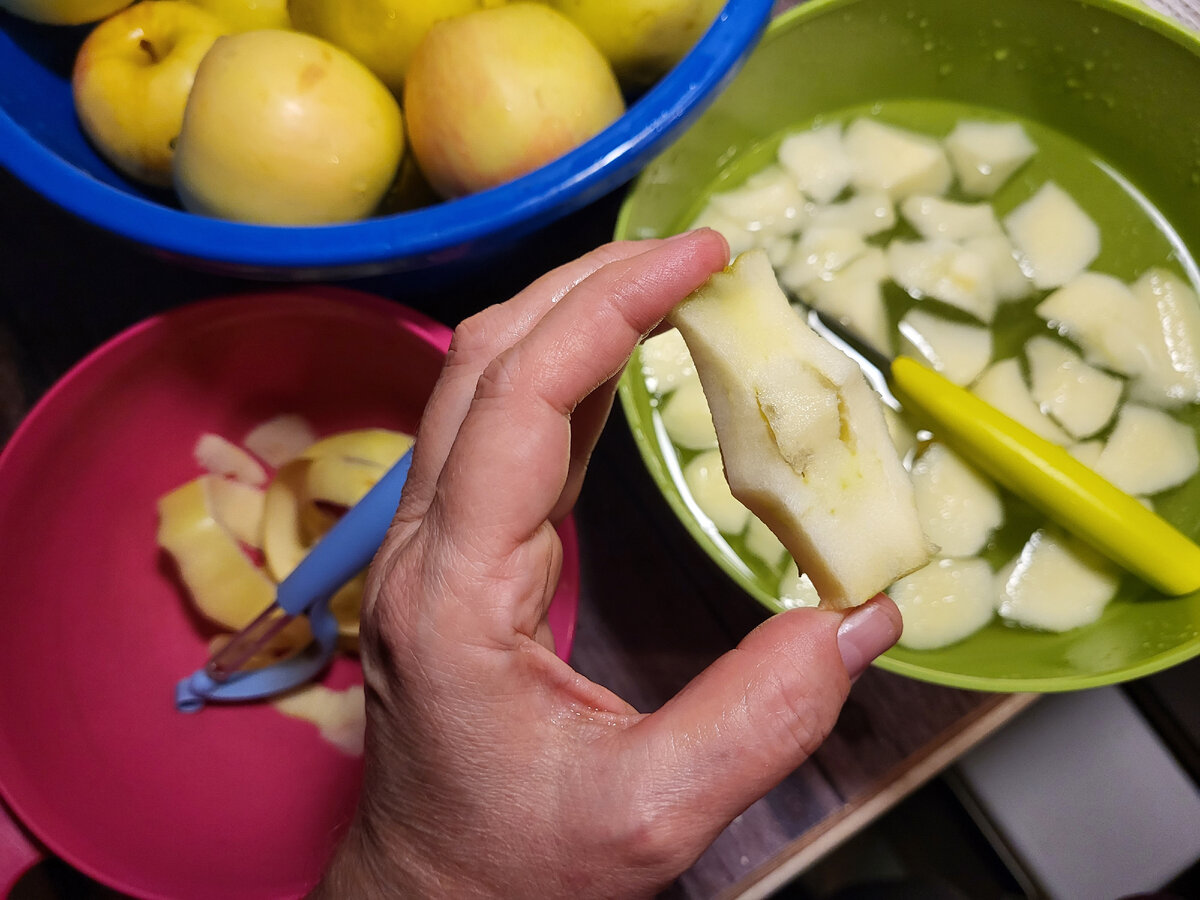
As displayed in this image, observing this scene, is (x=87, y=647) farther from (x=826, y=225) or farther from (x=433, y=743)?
(x=826, y=225)

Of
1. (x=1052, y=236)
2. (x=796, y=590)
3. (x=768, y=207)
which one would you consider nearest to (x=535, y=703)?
(x=796, y=590)

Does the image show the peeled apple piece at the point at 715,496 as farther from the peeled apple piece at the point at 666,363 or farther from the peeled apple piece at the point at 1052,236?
the peeled apple piece at the point at 1052,236

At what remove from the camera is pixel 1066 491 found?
2.02 ft

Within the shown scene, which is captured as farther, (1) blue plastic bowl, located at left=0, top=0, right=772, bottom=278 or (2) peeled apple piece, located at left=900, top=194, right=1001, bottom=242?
(2) peeled apple piece, located at left=900, top=194, right=1001, bottom=242

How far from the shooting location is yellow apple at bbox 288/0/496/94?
0.62 m

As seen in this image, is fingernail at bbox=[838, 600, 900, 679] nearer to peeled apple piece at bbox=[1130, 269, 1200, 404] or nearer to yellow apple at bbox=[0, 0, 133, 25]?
peeled apple piece at bbox=[1130, 269, 1200, 404]

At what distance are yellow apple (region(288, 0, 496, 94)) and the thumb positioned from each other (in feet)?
1.62

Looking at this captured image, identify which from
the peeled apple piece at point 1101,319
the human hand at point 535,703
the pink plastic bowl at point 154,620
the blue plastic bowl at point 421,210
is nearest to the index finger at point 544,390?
the human hand at point 535,703

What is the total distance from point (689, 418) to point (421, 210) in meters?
0.28

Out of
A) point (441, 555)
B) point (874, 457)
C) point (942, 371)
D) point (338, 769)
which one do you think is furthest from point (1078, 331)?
point (338, 769)

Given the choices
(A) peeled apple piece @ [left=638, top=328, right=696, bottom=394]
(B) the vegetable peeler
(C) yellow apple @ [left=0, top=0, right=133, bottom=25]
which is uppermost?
(C) yellow apple @ [left=0, top=0, right=133, bottom=25]

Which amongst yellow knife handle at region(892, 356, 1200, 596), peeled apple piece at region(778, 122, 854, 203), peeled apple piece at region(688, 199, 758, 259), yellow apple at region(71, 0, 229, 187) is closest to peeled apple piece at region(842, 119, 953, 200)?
peeled apple piece at region(778, 122, 854, 203)

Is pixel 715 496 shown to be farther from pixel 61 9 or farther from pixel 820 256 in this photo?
pixel 61 9

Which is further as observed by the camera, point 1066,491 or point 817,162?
point 817,162
